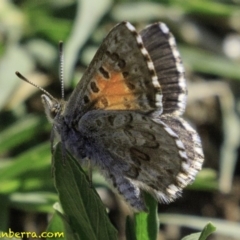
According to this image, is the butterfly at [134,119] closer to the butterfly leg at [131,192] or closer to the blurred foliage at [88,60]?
the butterfly leg at [131,192]

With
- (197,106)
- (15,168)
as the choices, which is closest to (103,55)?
(15,168)

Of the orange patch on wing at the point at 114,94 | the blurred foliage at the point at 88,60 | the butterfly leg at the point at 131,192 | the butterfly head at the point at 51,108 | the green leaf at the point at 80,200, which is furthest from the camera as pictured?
the blurred foliage at the point at 88,60

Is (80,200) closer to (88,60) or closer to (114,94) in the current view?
(114,94)

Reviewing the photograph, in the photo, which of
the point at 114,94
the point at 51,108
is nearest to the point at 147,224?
the point at 114,94

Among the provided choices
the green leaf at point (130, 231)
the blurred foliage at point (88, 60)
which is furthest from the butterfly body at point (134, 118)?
the blurred foliage at point (88, 60)

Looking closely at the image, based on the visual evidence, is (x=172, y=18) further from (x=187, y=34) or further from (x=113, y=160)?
(x=113, y=160)

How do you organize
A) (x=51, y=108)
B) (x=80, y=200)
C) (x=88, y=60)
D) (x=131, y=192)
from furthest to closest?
(x=88, y=60) → (x=51, y=108) → (x=131, y=192) → (x=80, y=200)

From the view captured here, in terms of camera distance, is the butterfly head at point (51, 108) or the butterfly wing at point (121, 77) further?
the butterfly head at point (51, 108)
